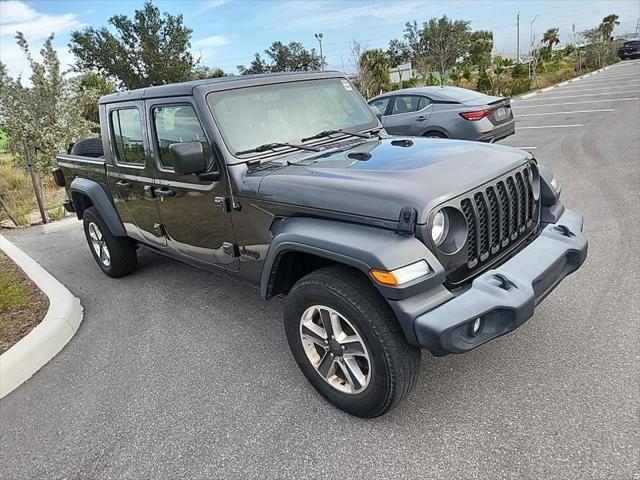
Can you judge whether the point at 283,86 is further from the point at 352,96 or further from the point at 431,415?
the point at 431,415

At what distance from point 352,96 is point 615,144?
7692mm

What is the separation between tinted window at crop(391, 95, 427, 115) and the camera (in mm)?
9445

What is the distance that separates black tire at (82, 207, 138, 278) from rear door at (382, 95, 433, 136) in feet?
18.9

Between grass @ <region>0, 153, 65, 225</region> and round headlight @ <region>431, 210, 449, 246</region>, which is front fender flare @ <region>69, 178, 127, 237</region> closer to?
round headlight @ <region>431, 210, 449, 246</region>

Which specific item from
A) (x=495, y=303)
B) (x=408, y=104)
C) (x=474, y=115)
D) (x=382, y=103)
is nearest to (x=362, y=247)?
(x=495, y=303)

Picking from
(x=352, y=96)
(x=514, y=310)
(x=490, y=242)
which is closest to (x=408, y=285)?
(x=514, y=310)

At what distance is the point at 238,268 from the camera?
10.9 feet

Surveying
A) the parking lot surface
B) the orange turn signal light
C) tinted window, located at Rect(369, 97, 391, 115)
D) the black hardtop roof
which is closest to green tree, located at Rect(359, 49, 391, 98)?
tinted window, located at Rect(369, 97, 391, 115)

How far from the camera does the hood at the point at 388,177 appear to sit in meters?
2.33

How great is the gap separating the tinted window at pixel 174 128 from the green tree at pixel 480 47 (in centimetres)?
3462

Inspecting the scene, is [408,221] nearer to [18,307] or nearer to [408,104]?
[18,307]

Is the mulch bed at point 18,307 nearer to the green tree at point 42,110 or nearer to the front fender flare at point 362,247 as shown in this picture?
the front fender flare at point 362,247

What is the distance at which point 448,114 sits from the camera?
8852 mm

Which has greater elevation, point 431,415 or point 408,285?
point 408,285
